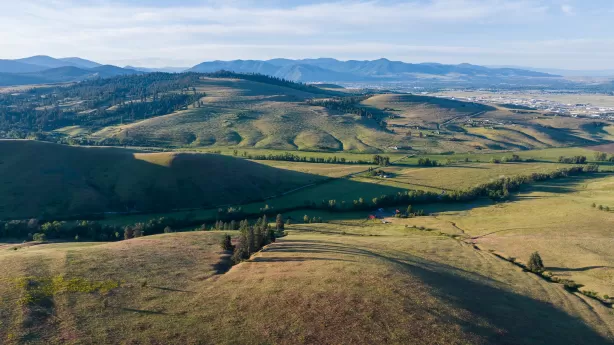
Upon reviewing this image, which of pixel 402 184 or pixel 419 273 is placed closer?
pixel 419 273

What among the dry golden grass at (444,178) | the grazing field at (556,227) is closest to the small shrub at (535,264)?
the grazing field at (556,227)

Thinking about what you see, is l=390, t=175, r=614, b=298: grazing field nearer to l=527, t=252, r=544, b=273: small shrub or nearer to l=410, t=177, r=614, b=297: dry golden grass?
l=410, t=177, r=614, b=297: dry golden grass

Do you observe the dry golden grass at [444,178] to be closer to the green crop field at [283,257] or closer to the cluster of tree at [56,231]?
the green crop field at [283,257]

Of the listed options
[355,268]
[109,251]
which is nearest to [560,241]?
[355,268]

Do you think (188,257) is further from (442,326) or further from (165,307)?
(442,326)

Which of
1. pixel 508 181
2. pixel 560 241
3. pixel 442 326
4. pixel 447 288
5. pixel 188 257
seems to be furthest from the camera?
pixel 508 181

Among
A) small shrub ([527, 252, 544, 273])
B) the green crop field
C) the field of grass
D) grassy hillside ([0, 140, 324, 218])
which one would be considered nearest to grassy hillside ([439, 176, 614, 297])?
the green crop field
